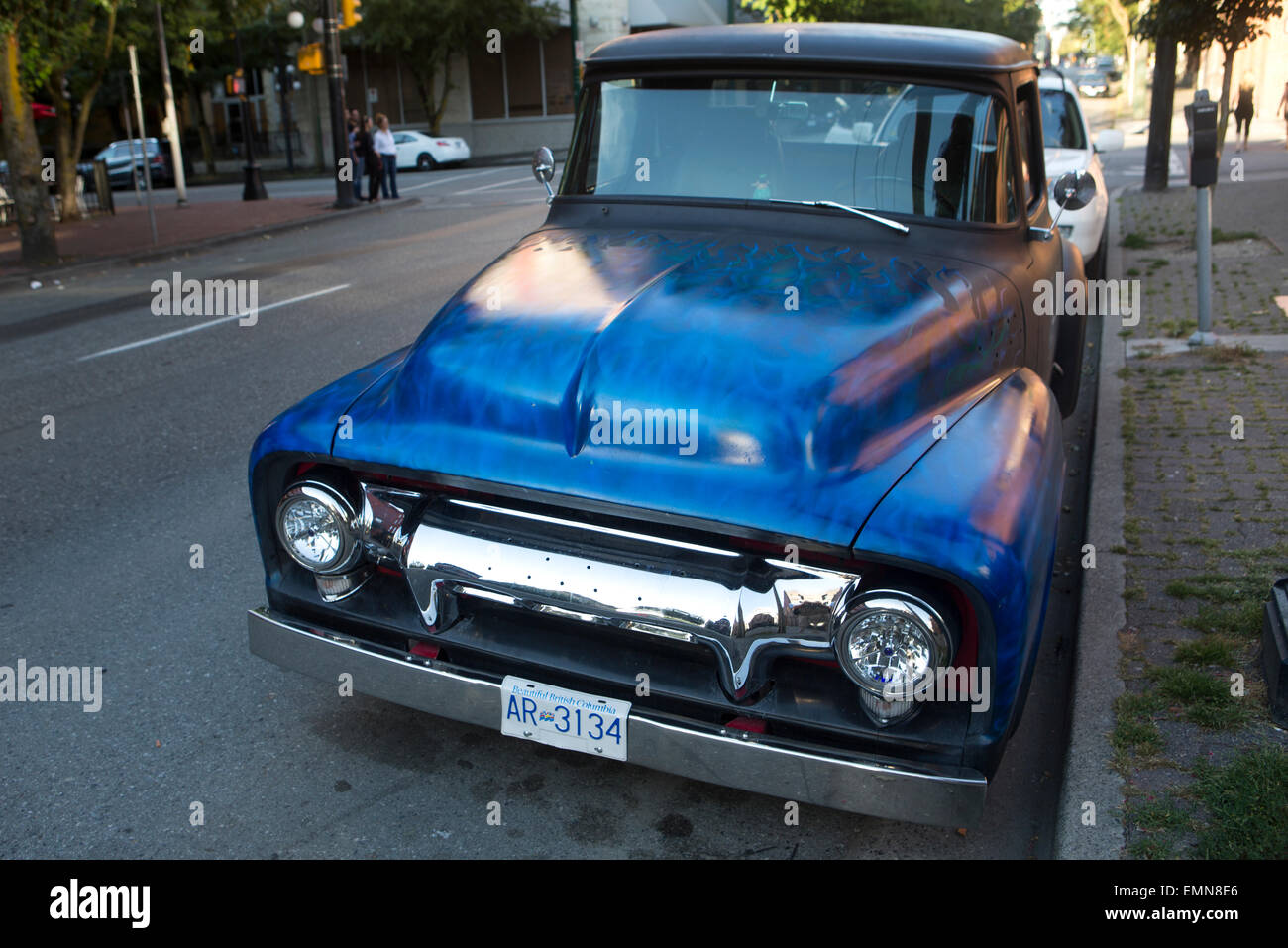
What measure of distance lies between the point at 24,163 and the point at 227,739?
13971mm

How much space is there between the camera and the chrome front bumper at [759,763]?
2.59m

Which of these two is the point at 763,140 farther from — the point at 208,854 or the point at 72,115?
the point at 72,115

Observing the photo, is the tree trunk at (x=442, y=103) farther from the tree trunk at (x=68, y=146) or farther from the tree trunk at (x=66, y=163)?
the tree trunk at (x=66, y=163)

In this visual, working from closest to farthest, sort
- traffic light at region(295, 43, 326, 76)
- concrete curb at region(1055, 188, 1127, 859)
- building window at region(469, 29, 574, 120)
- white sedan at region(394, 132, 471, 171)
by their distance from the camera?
concrete curb at region(1055, 188, 1127, 859)
traffic light at region(295, 43, 326, 76)
white sedan at region(394, 132, 471, 171)
building window at region(469, 29, 574, 120)

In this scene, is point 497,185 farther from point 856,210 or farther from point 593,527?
point 593,527

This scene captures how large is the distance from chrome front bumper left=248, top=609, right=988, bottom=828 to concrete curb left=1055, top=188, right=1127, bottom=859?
562mm

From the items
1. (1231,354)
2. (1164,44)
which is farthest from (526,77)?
(1231,354)

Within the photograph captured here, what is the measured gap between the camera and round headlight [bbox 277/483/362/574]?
10.3 feet

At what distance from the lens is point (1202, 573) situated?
4.47 meters

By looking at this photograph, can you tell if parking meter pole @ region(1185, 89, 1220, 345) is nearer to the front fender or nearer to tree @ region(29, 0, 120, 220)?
the front fender

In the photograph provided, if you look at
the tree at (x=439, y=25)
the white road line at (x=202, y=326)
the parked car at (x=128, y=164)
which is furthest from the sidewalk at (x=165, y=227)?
the tree at (x=439, y=25)

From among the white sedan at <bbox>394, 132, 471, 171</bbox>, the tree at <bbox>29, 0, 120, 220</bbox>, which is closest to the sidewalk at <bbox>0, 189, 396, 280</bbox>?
the tree at <bbox>29, 0, 120, 220</bbox>

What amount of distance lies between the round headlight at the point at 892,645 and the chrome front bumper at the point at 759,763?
191 mm

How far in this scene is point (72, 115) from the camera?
23.9 metres
